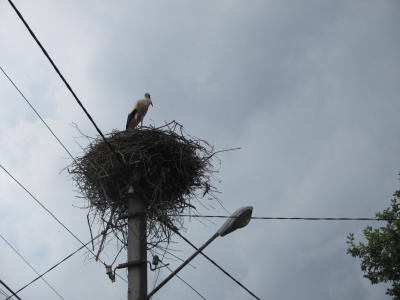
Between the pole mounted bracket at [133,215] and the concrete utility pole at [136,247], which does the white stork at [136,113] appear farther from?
the pole mounted bracket at [133,215]

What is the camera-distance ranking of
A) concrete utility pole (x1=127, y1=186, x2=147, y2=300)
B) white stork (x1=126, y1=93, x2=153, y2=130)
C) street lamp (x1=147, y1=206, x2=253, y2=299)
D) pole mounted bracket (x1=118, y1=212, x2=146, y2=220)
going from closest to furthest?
street lamp (x1=147, y1=206, x2=253, y2=299) < concrete utility pole (x1=127, y1=186, x2=147, y2=300) < pole mounted bracket (x1=118, y1=212, x2=146, y2=220) < white stork (x1=126, y1=93, x2=153, y2=130)

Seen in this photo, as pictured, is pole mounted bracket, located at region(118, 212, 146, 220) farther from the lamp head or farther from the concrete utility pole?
the lamp head

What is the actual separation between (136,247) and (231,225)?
1.06 m

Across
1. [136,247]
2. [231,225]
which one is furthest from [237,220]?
[136,247]

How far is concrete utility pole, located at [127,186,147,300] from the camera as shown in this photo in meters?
5.67

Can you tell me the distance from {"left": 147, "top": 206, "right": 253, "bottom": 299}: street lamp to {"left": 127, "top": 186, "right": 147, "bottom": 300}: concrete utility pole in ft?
0.70

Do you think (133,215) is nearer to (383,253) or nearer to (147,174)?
(147,174)

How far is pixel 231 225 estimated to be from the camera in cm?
573

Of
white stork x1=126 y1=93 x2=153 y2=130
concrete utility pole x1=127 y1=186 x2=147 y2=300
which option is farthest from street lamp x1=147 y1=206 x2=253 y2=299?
white stork x1=126 y1=93 x2=153 y2=130

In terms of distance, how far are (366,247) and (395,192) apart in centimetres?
152

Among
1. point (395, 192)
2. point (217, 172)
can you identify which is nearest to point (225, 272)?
point (217, 172)

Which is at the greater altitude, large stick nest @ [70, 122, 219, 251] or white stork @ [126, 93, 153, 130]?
white stork @ [126, 93, 153, 130]

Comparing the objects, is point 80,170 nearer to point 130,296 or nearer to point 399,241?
point 130,296

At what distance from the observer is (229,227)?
18.8 ft
